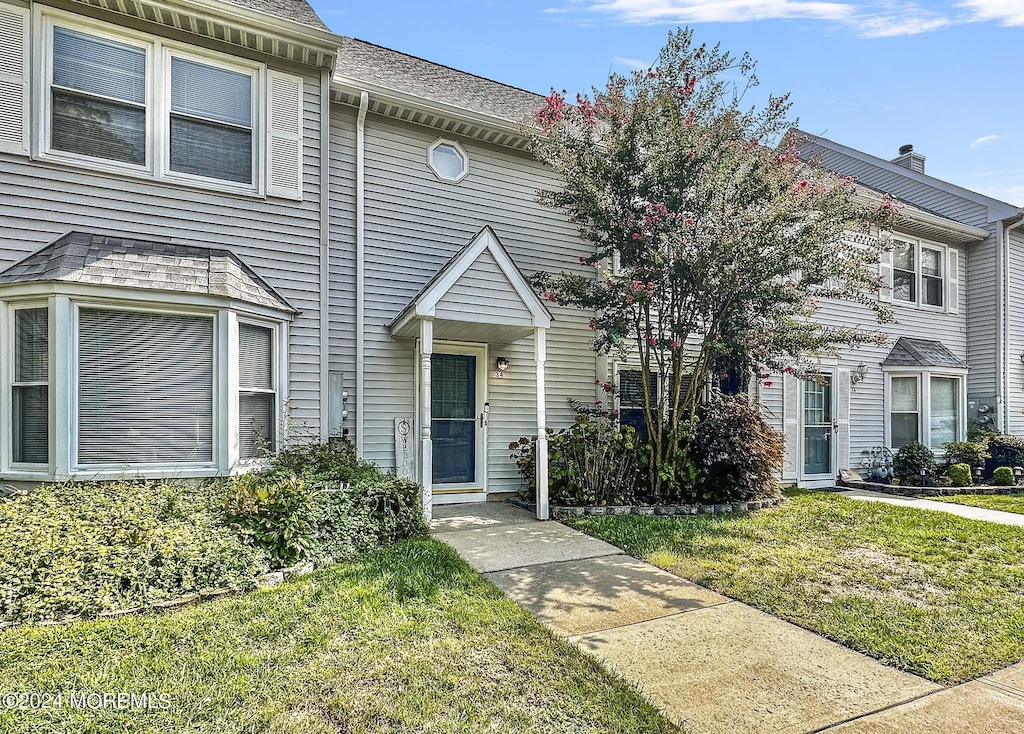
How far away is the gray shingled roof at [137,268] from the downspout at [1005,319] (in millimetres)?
14752

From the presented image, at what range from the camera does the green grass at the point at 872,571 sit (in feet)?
11.3

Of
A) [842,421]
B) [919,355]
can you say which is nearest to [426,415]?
[842,421]

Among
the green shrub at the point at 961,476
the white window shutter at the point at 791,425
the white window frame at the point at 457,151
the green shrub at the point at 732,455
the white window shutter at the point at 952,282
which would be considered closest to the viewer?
the green shrub at the point at 732,455

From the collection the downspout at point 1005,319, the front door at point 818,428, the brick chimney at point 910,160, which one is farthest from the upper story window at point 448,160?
the brick chimney at point 910,160

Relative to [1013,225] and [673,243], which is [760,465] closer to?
[673,243]

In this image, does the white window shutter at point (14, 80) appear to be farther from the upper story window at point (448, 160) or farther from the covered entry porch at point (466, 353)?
the upper story window at point (448, 160)

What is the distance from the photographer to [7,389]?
5.09 m

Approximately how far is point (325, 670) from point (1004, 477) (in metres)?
12.5

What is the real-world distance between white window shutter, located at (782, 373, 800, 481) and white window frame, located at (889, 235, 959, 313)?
3358 mm

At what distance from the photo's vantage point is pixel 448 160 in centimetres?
782

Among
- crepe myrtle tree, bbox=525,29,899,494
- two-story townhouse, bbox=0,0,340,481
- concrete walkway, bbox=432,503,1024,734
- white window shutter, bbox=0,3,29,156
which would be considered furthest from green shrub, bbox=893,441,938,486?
white window shutter, bbox=0,3,29,156

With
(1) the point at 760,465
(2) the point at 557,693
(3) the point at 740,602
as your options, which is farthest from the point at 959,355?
(2) the point at 557,693

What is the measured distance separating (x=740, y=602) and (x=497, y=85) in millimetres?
9191

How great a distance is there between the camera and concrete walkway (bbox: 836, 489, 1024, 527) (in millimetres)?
7285
